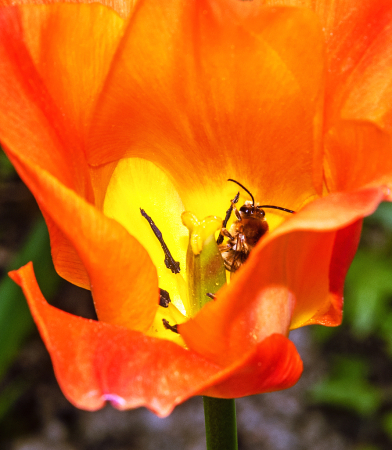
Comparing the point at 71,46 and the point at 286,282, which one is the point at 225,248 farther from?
the point at 71,46

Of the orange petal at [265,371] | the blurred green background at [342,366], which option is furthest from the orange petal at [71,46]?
the blurred green background at [342,366]

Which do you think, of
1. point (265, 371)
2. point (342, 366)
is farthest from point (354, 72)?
point (342, 366)

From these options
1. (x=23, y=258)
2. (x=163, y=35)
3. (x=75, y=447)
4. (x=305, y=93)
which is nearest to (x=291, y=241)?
(x=305, y=93)

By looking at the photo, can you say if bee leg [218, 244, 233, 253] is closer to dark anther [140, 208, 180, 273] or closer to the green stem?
dark anther [140, 208, 180, 273]

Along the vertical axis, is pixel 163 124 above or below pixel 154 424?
above

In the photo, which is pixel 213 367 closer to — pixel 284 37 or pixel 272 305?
pixel 272 305

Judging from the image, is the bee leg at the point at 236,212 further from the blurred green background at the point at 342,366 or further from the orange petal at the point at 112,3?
→ the blurred green background at the point at 342,366

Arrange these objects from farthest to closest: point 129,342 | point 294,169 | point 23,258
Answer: point 23,258 < point 294,169 < point 129,342
